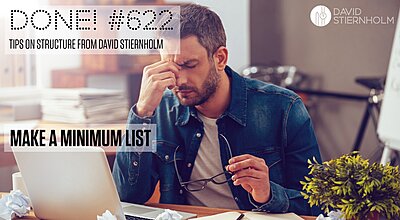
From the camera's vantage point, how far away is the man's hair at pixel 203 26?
2.13m

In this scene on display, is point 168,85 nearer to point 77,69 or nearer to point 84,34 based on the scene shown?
point 84,34

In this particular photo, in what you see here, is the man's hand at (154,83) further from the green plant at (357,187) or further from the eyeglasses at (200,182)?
the green plant at (357,187)

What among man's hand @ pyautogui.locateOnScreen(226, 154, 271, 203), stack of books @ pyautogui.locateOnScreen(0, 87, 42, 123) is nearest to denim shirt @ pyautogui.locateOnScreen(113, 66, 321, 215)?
man's hand @ pyautogui.locateOnScreen(226, 154, 271, 203)

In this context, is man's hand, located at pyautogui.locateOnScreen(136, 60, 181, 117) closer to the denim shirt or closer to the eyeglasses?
the denim shirt

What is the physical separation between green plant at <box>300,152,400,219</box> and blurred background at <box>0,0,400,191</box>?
634 mm

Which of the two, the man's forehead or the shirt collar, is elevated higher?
the man's forehead

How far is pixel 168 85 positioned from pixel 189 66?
8 cm

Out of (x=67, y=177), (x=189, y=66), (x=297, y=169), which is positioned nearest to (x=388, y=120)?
(x=297, y=169)

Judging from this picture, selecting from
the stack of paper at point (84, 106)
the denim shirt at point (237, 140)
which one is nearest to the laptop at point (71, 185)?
the denim shirt at point (237, 140)

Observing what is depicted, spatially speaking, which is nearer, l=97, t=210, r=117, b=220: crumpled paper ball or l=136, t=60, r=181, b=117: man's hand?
l=97, t=210, r=117, b=220: crumpled paper ball

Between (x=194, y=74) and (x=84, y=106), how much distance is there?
59 cm

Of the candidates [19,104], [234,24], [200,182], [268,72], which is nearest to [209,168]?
[200,182]

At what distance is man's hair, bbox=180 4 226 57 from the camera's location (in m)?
2.13

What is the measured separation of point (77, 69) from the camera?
2.86 meters
